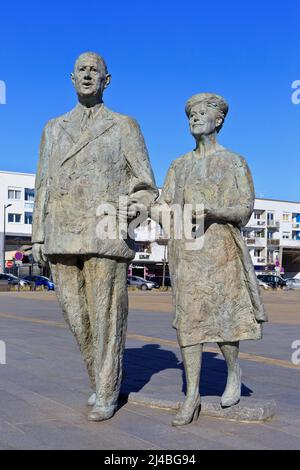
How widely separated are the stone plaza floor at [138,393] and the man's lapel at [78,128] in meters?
1.89

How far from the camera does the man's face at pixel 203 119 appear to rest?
4621mm

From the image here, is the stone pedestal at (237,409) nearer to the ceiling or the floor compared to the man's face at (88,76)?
nearer to the floor

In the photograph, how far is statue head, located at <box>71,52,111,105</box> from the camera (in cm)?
459

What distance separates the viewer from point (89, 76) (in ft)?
15.1

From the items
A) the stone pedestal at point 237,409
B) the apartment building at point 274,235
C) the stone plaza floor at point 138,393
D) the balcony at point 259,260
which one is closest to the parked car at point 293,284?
the apartment building at point 274,235

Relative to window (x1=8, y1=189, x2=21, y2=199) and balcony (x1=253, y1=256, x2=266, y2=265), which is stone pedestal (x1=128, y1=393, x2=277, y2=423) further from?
balcony (x1=253, y1=256, x2=266, y2=265)

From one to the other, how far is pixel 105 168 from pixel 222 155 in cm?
86

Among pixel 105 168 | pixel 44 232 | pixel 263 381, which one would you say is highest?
pixel 105 168

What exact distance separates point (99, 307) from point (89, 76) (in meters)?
1.68

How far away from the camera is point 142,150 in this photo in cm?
471

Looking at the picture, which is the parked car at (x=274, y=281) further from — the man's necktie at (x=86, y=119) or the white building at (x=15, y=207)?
the man's necktie at (x=86, y=119)

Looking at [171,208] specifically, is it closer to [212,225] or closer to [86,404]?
[212,225]

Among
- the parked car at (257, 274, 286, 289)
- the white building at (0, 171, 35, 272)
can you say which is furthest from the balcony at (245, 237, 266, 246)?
the white building at (0, 171, 35, 272)
